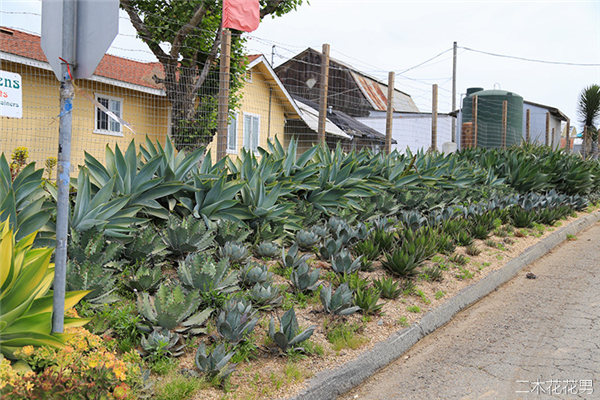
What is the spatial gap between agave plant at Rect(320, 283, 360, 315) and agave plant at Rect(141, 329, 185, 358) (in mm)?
1368

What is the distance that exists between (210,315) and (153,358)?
2.79ft

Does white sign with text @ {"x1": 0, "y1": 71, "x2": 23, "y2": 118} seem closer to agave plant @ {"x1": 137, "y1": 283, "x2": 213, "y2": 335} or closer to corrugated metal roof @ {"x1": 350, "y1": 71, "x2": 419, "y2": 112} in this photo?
agave plant @ {"x1": 137, "y1": 283, "x2": 213, "y2": 335}

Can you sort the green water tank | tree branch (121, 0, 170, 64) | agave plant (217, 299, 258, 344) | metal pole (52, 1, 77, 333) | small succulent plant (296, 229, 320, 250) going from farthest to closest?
the green water tank
tree branch (121, 0, 170, 64)
small succulent plant (296, 229, 320, 250)
agave plant (217, 299, 258, 344)
metal pole (52, 1, 77, 333)

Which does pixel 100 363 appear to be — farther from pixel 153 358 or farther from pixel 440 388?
pixel 440 388

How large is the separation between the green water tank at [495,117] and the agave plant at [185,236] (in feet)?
48.6

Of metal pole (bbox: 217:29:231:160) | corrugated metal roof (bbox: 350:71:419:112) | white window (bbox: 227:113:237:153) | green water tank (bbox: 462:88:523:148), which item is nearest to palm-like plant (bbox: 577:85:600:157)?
green water tank (bbox: 462:88:523:148)

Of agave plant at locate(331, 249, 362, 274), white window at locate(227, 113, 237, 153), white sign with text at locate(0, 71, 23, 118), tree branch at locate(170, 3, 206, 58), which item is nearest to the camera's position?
agave plant at locate(331, 249, 362, 274)

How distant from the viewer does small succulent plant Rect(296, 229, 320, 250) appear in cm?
600

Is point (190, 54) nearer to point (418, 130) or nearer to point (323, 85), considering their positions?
point (323, 85)

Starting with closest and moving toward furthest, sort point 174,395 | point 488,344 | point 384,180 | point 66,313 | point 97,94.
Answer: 1. point 174,395
2. point 66,313
3. point 488,344
4. point 384,180
5. point 97,94

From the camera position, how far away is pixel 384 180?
8.35 meters

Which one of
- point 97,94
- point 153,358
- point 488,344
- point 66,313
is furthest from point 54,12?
point 97,94

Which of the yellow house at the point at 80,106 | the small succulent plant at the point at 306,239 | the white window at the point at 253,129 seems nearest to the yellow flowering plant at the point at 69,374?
the small succulent plant at the point at 306,239

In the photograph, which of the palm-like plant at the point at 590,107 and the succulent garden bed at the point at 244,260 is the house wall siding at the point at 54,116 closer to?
the succulent garden bed at the point at 244,260
